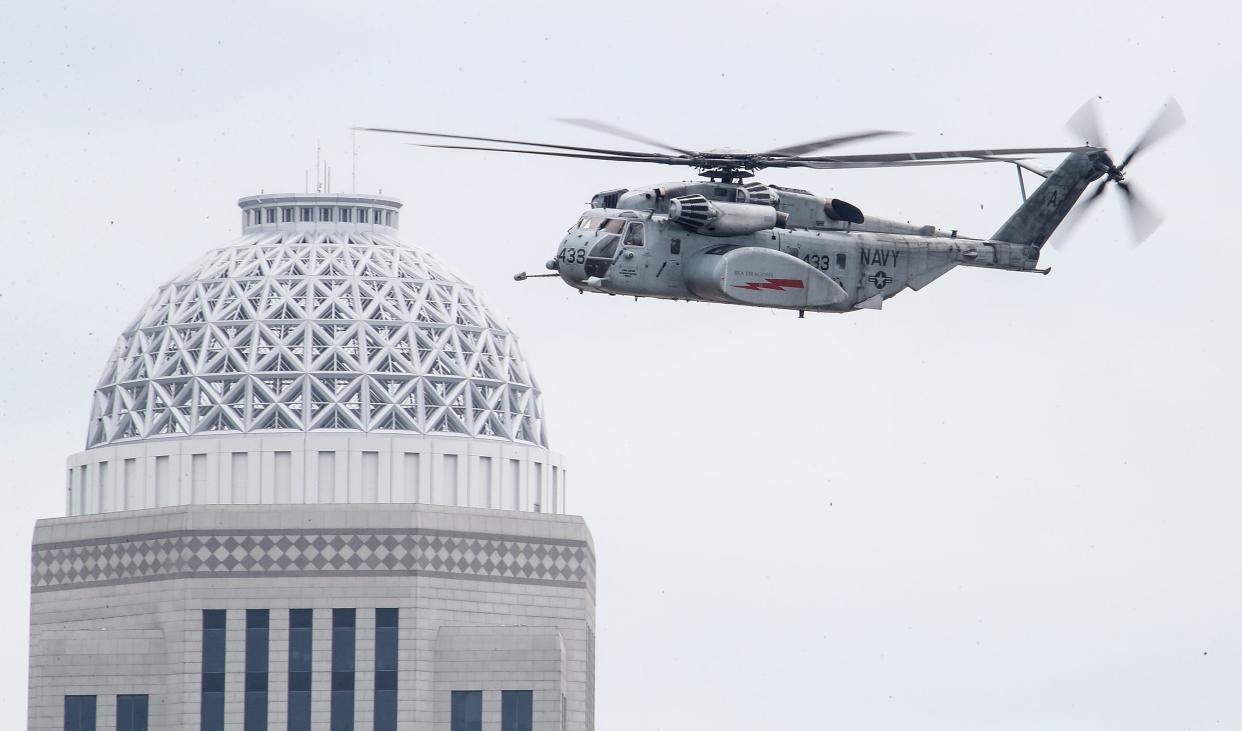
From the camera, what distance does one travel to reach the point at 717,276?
11819 centimetres

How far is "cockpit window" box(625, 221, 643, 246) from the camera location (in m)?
118

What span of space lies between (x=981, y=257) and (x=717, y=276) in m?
12.1

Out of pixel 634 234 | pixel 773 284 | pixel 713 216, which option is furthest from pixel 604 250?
pixel 773 284

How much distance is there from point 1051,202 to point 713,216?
1388 centimetres

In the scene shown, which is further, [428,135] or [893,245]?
[893,245]

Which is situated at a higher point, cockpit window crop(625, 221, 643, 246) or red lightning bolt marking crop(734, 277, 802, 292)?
cockpit window crop(625, 221, 643, 246)

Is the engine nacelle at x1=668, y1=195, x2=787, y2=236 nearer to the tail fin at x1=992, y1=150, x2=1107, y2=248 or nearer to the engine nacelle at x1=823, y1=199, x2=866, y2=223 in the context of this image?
the engine nacelle at x1=823, y1=199, x2=866, y2=223

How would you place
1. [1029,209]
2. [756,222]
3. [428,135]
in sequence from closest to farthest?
[428,135] < [756,222] < [1029,209]

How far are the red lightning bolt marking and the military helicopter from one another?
0.03 m

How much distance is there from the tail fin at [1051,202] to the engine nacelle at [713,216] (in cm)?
1083

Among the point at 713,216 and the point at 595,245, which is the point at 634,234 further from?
the point at 713,216

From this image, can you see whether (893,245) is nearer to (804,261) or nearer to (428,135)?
(804,261)

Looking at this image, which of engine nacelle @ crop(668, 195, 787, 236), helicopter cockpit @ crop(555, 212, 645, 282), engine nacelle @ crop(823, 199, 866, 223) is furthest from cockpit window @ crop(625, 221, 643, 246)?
engine nacelle @ crop(823, 199, 866, 223)

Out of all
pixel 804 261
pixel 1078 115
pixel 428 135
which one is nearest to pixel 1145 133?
pixel 1078 115
